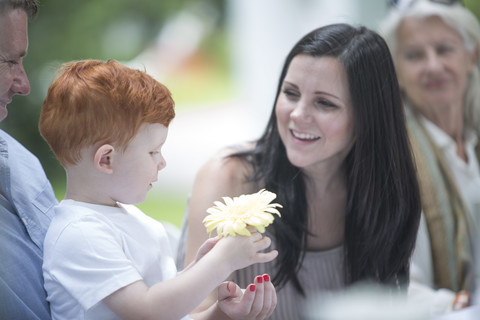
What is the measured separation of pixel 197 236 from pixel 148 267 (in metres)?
0.30

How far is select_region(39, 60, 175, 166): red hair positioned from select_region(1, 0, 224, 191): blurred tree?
0.08m

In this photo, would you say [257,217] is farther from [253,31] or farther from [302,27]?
[253,31]

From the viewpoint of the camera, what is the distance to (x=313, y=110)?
2.89 ft

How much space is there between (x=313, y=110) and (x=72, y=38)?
5.11 ft

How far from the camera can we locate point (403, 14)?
177 centimetres

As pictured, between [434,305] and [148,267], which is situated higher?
[148,267]

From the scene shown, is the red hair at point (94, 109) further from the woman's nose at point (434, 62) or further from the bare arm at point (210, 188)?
the woman's nose at point (434, 62)

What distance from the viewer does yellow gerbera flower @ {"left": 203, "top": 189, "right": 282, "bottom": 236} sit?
624 mm

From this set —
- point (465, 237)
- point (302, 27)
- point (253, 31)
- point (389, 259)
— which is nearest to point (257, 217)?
point (389, 259)

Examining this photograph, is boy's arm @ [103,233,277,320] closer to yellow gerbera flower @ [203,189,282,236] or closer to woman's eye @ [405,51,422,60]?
yellow gerbera flower @ [203,189,282,236]

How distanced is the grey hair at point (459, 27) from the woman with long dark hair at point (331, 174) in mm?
839

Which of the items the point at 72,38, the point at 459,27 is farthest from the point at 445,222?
the point at 72,38

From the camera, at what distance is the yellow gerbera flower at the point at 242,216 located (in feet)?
2.05

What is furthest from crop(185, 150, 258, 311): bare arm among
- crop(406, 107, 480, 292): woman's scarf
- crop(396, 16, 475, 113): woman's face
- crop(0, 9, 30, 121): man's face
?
crop(396, 16, 475, 113): woman's face
